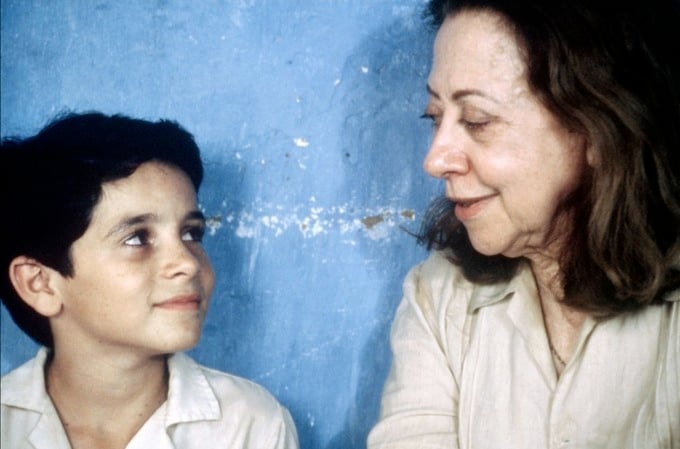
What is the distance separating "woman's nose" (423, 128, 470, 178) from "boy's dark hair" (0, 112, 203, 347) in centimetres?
30

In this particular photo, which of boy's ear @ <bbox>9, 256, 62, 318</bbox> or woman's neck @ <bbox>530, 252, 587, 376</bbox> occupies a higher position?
boy's ear @ <bbox>9, 256, 62, 318</bbox>

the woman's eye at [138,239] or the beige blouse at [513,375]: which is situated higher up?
the woman's eye at [138,239]

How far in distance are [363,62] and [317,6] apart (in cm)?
10

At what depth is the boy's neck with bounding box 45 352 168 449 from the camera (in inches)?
34.1

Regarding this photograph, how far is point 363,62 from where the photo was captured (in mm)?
932

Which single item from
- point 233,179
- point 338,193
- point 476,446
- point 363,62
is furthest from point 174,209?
point 476,446

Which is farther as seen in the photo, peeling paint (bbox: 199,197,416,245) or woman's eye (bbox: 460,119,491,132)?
peeling paint (bbox: 199,197,416,245)

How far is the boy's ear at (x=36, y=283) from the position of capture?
86cm

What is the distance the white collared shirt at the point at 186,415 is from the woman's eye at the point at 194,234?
0.54ft

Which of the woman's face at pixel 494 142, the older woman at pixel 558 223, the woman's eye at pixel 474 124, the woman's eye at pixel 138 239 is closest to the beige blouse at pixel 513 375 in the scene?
the older woman at pixel 558 223

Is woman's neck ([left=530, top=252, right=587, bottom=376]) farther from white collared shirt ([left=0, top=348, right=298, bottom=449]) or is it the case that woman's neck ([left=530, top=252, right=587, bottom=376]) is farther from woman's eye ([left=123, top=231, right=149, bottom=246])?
woman's eye ([left=123, top=231, right=149, bottom=246])

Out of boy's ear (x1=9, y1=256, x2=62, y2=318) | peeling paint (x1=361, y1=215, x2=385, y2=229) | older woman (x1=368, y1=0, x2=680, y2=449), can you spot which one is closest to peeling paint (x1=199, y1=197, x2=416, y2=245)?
peeling paint (x1=361, y1=215, x2=385, y2=229)

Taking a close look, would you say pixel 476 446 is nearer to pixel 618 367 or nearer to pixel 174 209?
pixel 618 367

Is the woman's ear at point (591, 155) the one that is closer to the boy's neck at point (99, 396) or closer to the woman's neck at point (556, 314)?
the woman's neck at point (556, 314)
